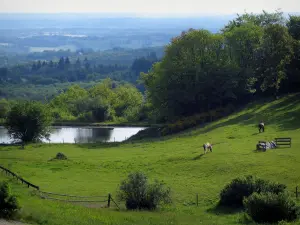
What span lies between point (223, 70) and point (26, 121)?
25.9m

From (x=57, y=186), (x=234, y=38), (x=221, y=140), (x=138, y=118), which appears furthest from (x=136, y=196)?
(x=138, y=118)

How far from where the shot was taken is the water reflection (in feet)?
216

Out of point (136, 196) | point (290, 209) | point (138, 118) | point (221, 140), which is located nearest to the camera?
point (290, 209)

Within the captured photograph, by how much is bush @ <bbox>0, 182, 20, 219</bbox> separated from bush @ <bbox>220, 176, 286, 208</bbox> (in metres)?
12.7

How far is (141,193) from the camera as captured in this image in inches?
1210

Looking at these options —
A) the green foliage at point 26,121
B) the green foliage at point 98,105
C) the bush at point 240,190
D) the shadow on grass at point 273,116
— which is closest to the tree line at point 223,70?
the shadow on grass at point 273,116

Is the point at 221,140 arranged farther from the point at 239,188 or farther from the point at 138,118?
the point at 138,118

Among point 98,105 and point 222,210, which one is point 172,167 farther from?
point 98,105

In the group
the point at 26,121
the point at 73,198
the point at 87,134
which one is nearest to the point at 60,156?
the point at 73,198

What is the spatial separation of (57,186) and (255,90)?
40698 mm

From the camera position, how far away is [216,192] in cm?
3384

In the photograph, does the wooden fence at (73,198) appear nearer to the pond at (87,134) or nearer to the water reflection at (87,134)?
the pond at (87,134)

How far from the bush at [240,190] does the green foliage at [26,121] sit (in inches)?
1382

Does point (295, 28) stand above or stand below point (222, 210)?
above
